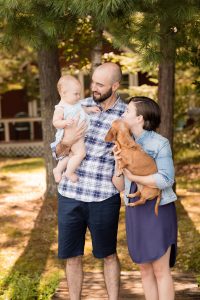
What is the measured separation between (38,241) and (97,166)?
400 cm

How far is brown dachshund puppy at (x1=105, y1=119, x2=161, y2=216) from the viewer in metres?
3.72

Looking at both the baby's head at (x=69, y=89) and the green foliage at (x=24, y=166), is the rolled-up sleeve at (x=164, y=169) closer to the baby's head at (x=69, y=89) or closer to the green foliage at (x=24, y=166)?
the baby's head at (x=69, y=89)

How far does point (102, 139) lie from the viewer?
164 inches

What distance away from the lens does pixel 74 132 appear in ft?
13.3

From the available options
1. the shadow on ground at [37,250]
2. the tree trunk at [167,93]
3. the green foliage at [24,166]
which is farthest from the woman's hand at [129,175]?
the green foliage at [24,166]

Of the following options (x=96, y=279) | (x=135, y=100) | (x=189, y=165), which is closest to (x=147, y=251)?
(x=135, y=100)

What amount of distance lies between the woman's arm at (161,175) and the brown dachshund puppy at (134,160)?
0.03 m

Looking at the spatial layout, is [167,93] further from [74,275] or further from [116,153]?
[116,153]

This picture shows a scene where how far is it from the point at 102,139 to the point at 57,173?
47 centimetres

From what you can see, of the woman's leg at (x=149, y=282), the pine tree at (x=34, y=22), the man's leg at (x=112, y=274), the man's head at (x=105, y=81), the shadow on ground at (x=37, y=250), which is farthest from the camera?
the shadow on ground at (x=37, y=250)

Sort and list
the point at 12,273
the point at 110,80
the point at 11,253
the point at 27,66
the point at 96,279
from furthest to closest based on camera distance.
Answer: the point at 27,66 < the point at 11,253 < the point at 12,273 < the point at 96,279 < the point at 110,80

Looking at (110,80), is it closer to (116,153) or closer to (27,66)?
(116,153)

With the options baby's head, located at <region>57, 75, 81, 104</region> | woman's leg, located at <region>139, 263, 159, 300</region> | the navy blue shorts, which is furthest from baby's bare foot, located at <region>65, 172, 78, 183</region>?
woman's leg, located at <region>139, 263, 159, 300</region>

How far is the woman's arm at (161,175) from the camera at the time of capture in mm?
3715
